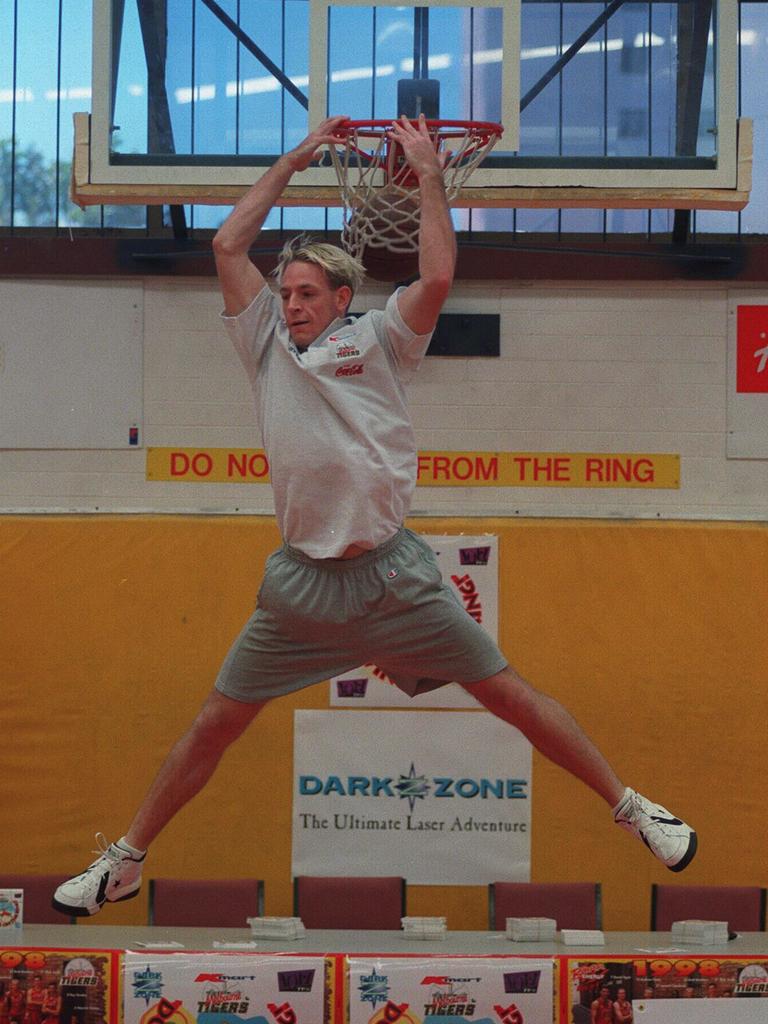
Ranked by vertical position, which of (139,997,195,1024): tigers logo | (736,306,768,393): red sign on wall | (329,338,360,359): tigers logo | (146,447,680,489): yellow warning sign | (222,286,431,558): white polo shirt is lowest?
(139,997,195,1024): tigers logo

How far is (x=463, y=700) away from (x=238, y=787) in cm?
130

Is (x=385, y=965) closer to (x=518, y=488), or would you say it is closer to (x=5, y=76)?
(x=518, y=488)

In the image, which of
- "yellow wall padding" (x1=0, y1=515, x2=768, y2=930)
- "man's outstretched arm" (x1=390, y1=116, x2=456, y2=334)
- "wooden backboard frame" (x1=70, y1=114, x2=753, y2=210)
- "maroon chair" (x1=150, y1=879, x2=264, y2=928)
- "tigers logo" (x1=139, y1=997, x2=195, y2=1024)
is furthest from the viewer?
"yellow wall padding" (x1=0, y1=515, x2=768, y2=930)

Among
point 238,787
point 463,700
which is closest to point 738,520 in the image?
point 463,700

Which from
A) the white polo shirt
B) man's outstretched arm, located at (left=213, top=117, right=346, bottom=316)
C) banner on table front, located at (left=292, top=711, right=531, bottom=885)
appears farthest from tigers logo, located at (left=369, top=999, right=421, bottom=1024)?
man's outstretched arm, located at (left=213, top=117, right=346, bottom=316)

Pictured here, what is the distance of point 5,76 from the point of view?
7.96 metres

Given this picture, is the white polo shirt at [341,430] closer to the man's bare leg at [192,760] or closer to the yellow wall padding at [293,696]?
the man's bare leg at [192,760]

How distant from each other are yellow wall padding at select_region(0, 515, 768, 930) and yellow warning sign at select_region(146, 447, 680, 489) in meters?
0.24

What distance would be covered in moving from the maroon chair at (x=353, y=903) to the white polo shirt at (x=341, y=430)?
11.5 feet

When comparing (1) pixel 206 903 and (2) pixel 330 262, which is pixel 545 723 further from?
(1) pixel 206 903

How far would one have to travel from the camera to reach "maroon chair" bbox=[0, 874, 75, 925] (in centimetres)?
709

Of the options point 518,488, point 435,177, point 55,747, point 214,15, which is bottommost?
point 55,747

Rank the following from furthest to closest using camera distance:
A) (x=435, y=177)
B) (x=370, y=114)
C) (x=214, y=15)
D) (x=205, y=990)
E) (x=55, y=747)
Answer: (x=55, y=747), (x=214, y=15), (x=370, y=114), (x=205, y=990), (x=435, y=177)

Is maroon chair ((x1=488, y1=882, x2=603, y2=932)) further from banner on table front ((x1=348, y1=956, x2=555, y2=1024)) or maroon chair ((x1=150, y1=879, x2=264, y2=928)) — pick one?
banner on table front ((x1=348, y1=956, x2=555, y2=1024))
